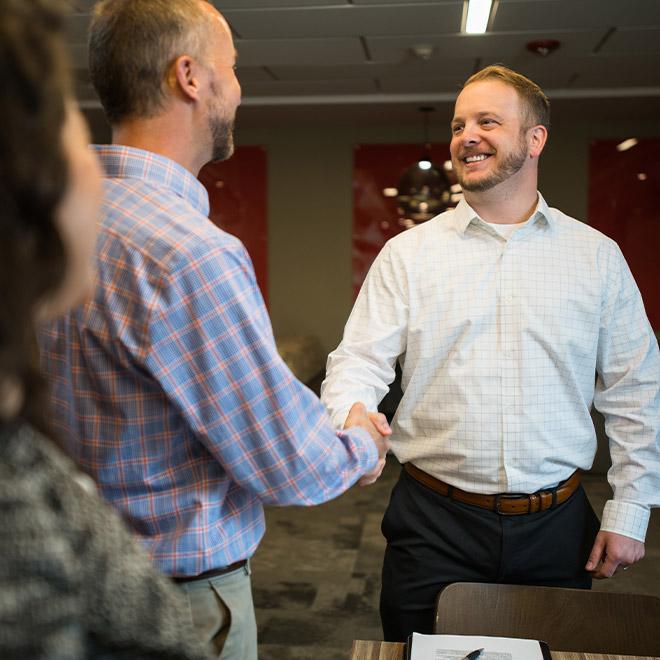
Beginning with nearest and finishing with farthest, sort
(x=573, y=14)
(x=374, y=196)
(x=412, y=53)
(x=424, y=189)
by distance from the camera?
(x=573, y=14)
(x=412, y=53)
(x=424, y=189)
(x=374, y=196)

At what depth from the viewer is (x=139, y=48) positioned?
4.37ft

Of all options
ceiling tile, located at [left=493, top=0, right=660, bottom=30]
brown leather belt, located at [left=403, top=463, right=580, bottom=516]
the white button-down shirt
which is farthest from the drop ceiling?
brown leather belt, located at [left=403, top=463, right=580, bottom=516]

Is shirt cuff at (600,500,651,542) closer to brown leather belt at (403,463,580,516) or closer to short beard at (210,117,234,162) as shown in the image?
brown leather belt at (403,463,580,516)

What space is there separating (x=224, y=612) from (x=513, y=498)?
86 cm

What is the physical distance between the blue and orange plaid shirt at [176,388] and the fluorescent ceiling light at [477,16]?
3.77 metres

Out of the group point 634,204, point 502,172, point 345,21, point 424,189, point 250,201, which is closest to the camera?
point 502,172

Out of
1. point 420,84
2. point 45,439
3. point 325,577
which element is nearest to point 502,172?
point 45,439

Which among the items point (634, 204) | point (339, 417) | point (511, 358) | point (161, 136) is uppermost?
point (634, 204)

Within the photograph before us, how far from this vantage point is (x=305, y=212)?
8750 mm

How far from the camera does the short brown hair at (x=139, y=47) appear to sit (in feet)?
4.38

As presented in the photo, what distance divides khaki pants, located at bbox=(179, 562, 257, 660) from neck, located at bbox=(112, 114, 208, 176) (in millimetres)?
682

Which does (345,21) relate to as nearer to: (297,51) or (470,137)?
(297,51)

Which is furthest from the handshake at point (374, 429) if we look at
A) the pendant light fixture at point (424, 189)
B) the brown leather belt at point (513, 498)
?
the pendant light fixture at point (424, 189)

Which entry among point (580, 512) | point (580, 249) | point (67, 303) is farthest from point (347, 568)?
point (67, 303)
